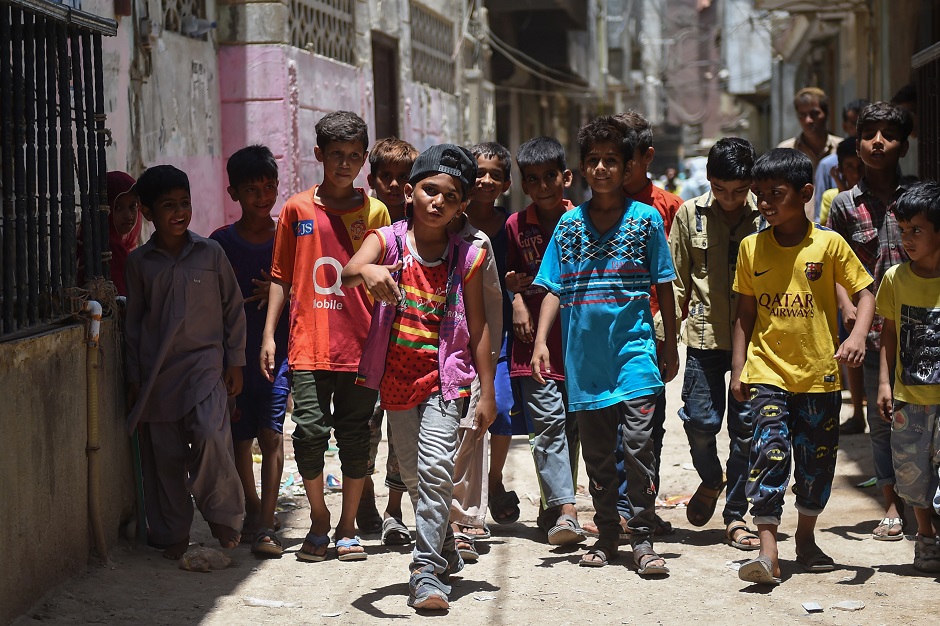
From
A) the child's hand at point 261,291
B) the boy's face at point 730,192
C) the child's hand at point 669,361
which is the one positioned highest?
the boy's face at point 730,192

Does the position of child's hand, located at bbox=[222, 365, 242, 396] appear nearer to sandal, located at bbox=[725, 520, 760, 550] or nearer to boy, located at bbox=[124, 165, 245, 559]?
boy, located at bbox=[124, 165, 245, 559]

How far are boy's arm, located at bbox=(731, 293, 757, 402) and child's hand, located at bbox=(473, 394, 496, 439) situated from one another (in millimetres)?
977

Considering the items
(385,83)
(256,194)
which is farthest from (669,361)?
(385,83)

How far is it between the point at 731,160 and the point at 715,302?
608mm

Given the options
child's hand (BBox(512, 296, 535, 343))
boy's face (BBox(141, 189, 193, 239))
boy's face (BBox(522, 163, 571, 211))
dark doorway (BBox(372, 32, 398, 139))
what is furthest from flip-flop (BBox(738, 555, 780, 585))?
dark doorway (BBox(372, 32, 398, 139))

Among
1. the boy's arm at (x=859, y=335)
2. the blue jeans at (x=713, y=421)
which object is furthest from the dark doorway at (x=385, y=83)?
the boy's arm at (x=859, y=335)

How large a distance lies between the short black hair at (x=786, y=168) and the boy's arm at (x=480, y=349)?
1.17 m

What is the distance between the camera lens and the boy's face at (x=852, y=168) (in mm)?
6871

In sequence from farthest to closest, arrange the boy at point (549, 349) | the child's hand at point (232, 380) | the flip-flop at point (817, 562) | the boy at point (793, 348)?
the boy at point (549, 349)
the child's hand at point (232, 380)
the flip-flop at point (817, 562)
the boy at point (793, 348)

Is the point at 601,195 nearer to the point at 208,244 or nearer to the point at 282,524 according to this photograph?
the point at 208,244

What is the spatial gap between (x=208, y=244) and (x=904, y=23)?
8337 millimetres

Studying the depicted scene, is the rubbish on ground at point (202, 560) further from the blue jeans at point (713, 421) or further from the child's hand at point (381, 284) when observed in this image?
the blue jeans at point (713, 421)

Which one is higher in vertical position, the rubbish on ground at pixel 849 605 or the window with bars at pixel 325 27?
the window with bars at pixel 325 27

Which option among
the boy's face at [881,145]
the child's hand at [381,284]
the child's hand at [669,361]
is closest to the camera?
the child's hand at [381,284]
